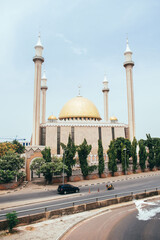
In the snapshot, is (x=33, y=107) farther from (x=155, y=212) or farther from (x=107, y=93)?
(x=155, y=212)

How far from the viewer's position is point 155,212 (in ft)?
50.6

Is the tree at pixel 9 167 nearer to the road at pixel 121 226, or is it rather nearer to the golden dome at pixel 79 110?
the road at pixel 121 226

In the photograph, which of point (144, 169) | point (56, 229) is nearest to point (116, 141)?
point (144, 169)

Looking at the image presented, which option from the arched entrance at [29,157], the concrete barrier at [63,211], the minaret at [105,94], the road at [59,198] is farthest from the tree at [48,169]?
the minaret at [105,94]

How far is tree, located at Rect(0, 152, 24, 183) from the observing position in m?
29.9

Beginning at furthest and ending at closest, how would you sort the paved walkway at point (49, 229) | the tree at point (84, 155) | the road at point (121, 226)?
1. the tree at point (84, 155)
2. the road at point (121, 226)
3. the paved walkway at point (49, 229)

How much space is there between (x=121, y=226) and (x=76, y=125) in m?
50.8

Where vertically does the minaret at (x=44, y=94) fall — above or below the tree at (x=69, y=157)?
above

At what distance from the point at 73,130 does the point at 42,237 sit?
5208 cm

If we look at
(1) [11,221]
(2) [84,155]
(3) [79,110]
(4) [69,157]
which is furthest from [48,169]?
(3) [79,110]

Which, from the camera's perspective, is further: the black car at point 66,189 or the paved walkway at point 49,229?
the black car at point 66,189

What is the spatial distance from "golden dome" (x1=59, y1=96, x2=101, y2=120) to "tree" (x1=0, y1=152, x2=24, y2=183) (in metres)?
38.1

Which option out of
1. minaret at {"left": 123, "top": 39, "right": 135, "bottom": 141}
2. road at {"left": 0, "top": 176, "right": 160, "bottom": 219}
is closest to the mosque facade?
minaret at {"left": 123, "top": 39, "right": 135, "bottom": 141}

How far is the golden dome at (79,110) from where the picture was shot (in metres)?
69.3
